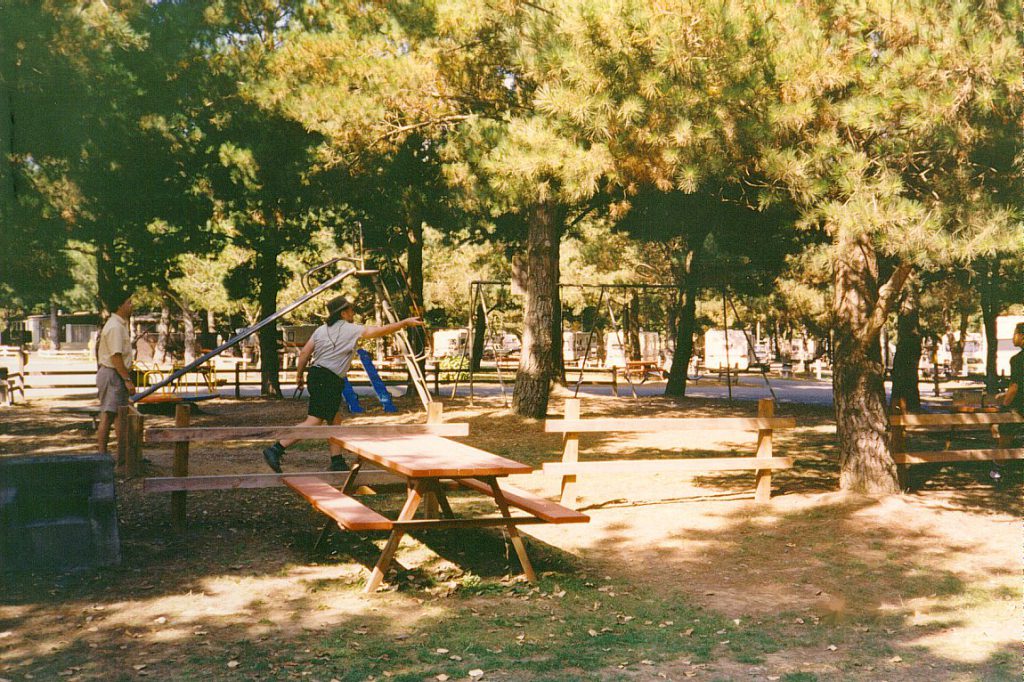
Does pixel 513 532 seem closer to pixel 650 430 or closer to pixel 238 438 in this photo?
pixel 238 438

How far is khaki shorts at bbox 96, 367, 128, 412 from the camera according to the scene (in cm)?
1022

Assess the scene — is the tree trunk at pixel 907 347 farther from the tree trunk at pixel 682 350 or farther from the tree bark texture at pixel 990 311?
the tree trunk at pixel 682 350

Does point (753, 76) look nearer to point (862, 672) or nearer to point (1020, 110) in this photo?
point (1020, 110)

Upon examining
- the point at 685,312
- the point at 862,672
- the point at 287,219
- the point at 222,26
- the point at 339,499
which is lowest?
the point at 862,672

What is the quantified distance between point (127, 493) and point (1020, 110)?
8805mm

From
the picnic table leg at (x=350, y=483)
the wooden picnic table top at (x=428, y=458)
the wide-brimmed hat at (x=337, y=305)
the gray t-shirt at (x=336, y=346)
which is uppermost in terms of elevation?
the wide-brimmed hat at (x=337, y=305)

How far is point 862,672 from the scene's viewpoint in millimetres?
4969

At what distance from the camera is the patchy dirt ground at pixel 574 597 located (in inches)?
199

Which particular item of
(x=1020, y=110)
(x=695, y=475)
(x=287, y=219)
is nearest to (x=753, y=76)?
(x=1020, y=110)

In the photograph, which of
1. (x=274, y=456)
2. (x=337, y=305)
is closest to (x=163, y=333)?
(x=337, y=305)

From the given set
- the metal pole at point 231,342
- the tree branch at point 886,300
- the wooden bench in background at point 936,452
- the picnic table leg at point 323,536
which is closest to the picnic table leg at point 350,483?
the picnic table leg at point 323,536

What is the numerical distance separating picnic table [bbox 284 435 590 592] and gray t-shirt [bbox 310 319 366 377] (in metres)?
1.52

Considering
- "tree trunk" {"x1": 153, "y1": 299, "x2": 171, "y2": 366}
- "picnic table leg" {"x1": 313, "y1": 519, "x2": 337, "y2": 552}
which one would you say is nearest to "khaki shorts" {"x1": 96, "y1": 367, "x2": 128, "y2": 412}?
"picnic table leg" {"x1": 313, "y1": 519, "x2": 337, "y2": 552}

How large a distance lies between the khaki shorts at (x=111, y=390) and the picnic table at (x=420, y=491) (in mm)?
3494
